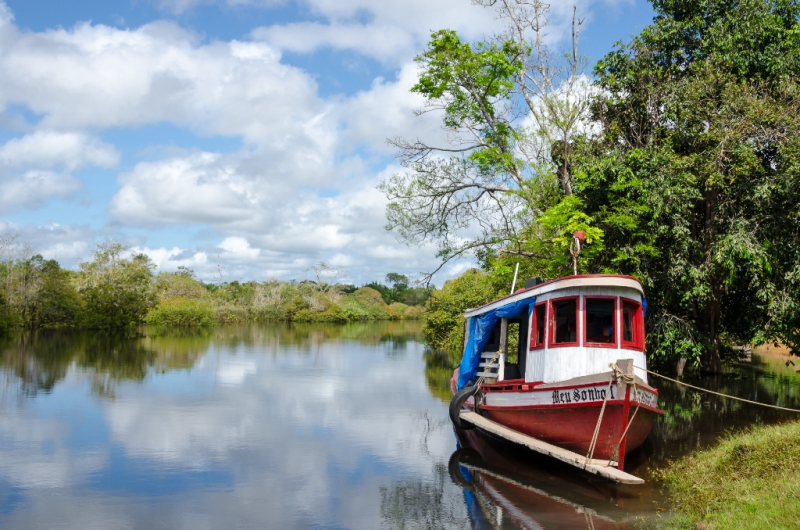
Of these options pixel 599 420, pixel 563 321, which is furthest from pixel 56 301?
pixel 599 420

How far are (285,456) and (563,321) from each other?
6.11m

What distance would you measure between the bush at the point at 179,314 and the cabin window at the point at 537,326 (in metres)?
54.0

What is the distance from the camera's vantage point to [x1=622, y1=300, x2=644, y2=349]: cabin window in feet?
39.0

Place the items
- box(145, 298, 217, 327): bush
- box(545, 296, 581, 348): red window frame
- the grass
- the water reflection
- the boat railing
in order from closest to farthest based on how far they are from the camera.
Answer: the grass < the water reflection < box(545, 296, 581, 348): red window frame < the boat railing < box(145, 298, 217, 327): bush

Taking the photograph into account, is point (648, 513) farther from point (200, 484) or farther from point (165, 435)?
point (165, 435)

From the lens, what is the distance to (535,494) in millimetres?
10523

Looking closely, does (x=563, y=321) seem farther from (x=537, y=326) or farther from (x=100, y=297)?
(x=100, y=297)

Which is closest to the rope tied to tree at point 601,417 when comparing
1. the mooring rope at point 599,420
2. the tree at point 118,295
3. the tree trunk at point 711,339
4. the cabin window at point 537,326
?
the mooring rope at point 599,420

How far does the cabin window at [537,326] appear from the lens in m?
12.6

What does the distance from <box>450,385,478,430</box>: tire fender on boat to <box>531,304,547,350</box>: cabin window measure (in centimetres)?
256

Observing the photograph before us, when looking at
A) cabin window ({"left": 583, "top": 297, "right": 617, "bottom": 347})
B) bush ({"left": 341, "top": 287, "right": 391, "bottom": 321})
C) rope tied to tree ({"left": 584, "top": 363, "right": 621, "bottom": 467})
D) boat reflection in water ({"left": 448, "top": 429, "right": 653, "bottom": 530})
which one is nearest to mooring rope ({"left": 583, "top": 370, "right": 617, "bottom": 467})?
rope tied to tree ({"left": 584, "top": 363, "right": 621, "bottom": 467})

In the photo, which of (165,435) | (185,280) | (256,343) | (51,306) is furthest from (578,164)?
(185,280)

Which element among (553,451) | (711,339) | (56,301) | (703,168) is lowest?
(553,451)

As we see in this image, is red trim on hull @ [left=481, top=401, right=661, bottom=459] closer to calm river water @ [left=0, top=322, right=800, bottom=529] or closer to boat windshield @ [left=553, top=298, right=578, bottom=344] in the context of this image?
calm river water @ [left=0, top=322, right=800, bottom=529]
